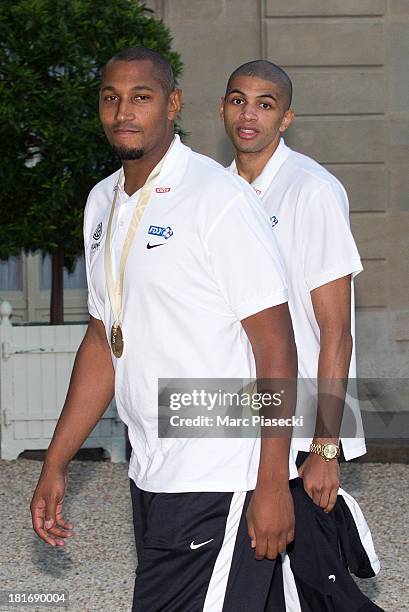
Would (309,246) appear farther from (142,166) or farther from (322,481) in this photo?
(142,166)

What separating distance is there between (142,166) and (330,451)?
1096 mm

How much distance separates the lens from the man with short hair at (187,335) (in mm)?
3078

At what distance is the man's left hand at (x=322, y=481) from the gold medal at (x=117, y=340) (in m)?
0.90

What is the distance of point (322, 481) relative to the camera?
390 centimetres

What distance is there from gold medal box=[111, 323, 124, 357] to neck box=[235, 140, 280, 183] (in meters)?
1.21

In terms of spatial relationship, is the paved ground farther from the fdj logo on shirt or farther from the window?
the window

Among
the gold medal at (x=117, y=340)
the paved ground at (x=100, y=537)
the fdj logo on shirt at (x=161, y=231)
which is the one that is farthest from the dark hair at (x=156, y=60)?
the paved ground at (x=100, y=537)

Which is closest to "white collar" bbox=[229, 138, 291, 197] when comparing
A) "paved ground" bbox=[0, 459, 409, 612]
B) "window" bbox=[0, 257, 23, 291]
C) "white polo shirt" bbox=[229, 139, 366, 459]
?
"white polo shirt" bbox=[229, 139, 366, 459]

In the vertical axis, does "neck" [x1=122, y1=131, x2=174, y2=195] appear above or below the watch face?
above

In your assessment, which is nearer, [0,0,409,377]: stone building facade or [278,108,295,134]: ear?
[278,108,295,134]: ear

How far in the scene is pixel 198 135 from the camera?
11586 millimetres

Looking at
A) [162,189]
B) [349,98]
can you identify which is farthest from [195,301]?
[349,98]

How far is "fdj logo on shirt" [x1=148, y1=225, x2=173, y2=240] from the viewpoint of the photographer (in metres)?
3.14

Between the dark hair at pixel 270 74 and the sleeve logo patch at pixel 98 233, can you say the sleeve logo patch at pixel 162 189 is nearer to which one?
the sleeve logo patch at pixel 98 233
